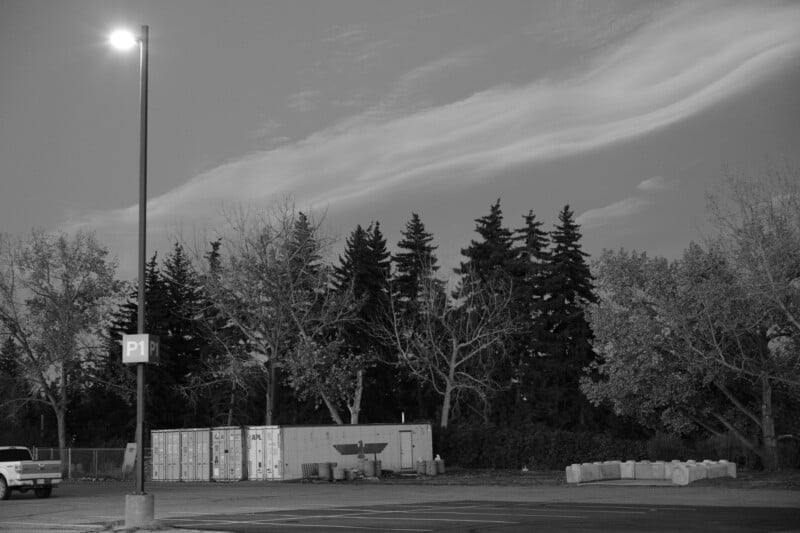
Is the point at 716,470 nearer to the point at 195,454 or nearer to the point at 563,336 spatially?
the point at 195,454

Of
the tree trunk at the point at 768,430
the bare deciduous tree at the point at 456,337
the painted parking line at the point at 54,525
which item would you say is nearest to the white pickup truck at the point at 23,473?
the painted parking line at the point at 54,525

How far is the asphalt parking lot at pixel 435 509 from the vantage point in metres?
19.8

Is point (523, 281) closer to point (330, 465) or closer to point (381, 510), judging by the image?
point (330, 465)

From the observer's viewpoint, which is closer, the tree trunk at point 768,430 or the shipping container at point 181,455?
the tree trunk at point 768,430

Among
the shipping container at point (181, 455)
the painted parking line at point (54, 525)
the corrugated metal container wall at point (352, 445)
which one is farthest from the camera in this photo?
the shipping container at point (181, 455)

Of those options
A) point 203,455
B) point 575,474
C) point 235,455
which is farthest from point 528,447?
point 203,455

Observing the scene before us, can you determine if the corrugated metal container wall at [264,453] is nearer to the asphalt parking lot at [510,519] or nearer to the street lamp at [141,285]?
the asphalt parking lot at [510,519]

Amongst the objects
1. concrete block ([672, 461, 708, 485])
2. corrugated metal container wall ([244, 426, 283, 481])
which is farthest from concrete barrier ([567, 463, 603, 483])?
corrugated metal container wall ([244, 426, 283, 481])

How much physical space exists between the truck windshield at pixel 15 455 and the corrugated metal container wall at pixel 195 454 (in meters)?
14.3

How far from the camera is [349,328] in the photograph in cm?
7181

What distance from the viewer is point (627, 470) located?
38.4 m

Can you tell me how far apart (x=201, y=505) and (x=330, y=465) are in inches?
659

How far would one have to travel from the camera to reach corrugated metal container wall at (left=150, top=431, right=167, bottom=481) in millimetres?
51875

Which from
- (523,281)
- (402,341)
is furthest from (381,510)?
(523,281)
